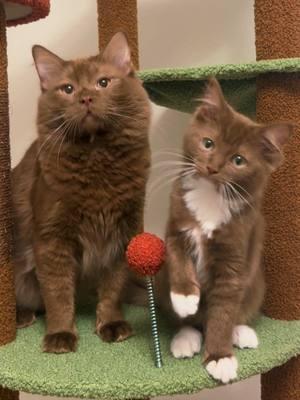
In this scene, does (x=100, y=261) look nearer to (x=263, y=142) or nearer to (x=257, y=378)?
(x=263, y=142)

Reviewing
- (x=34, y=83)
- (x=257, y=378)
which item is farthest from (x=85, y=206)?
(x=257, y=378)

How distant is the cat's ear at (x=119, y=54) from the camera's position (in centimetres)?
127

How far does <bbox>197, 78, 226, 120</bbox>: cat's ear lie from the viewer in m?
1.09

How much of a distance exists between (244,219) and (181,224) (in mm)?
129

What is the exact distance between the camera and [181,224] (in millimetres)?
1090

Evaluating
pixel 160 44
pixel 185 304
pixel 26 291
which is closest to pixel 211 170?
pixel 185 304

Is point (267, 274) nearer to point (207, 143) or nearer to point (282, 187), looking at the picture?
point (282, 187)

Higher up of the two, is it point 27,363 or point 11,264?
point 11,264

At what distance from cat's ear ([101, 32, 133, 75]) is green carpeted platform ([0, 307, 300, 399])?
64cm

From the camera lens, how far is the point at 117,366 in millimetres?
1040

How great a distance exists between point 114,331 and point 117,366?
171 millimetres

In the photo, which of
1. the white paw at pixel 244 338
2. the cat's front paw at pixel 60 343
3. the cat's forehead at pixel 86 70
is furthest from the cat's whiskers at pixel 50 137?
the white paw at pixel 244 338

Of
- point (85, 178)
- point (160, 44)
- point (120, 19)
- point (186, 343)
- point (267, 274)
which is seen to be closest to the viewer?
point (186, 343)

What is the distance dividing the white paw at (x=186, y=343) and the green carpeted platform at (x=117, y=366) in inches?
0.7
